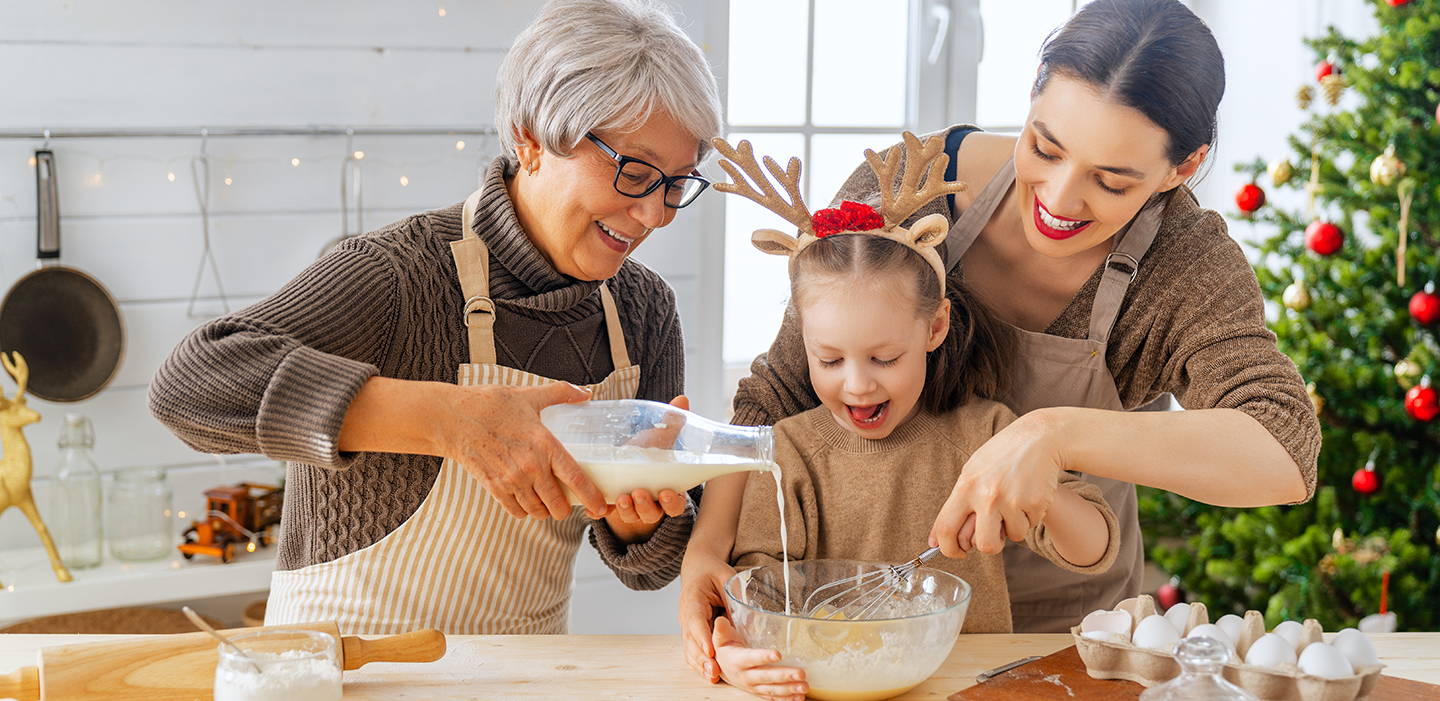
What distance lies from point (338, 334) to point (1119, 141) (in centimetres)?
100

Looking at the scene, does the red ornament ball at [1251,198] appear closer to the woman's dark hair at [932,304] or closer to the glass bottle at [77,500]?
the woman's dark hair at [932,304]

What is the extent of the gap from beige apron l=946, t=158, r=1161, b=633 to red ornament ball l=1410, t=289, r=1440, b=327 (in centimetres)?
124

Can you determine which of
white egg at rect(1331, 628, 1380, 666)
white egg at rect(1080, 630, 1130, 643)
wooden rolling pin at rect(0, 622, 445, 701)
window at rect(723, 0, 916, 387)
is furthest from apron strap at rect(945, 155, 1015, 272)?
window at rect(723, 0, 916, 387)

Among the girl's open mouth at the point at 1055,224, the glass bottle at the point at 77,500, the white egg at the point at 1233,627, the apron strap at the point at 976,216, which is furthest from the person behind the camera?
the glass bottle at the point at 77,500

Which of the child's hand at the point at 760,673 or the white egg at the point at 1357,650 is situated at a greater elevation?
the white egg at the point at 1357,650

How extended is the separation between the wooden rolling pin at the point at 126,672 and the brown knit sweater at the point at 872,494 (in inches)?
22.7

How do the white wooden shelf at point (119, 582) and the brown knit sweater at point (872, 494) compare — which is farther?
the white wooden shelf at point (119, 582)

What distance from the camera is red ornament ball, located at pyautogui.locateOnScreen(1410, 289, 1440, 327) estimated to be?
2402 mm

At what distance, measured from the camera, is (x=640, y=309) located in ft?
5.52

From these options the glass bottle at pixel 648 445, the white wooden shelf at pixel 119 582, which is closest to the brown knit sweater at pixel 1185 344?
the glass bottle at pixel 648 445

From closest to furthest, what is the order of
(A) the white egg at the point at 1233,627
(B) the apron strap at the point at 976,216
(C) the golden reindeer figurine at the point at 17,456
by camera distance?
(A) the white egg at the point at 1233,627
(B) the apron strap at the point at 976,216
(C) the golden reindeer figurine at the point at 17,456

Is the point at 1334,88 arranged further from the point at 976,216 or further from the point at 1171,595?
the point at 976,216

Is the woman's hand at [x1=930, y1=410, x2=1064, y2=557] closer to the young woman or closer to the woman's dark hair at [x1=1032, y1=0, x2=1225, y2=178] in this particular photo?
the young woman

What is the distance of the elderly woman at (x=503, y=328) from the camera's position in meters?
1.33
